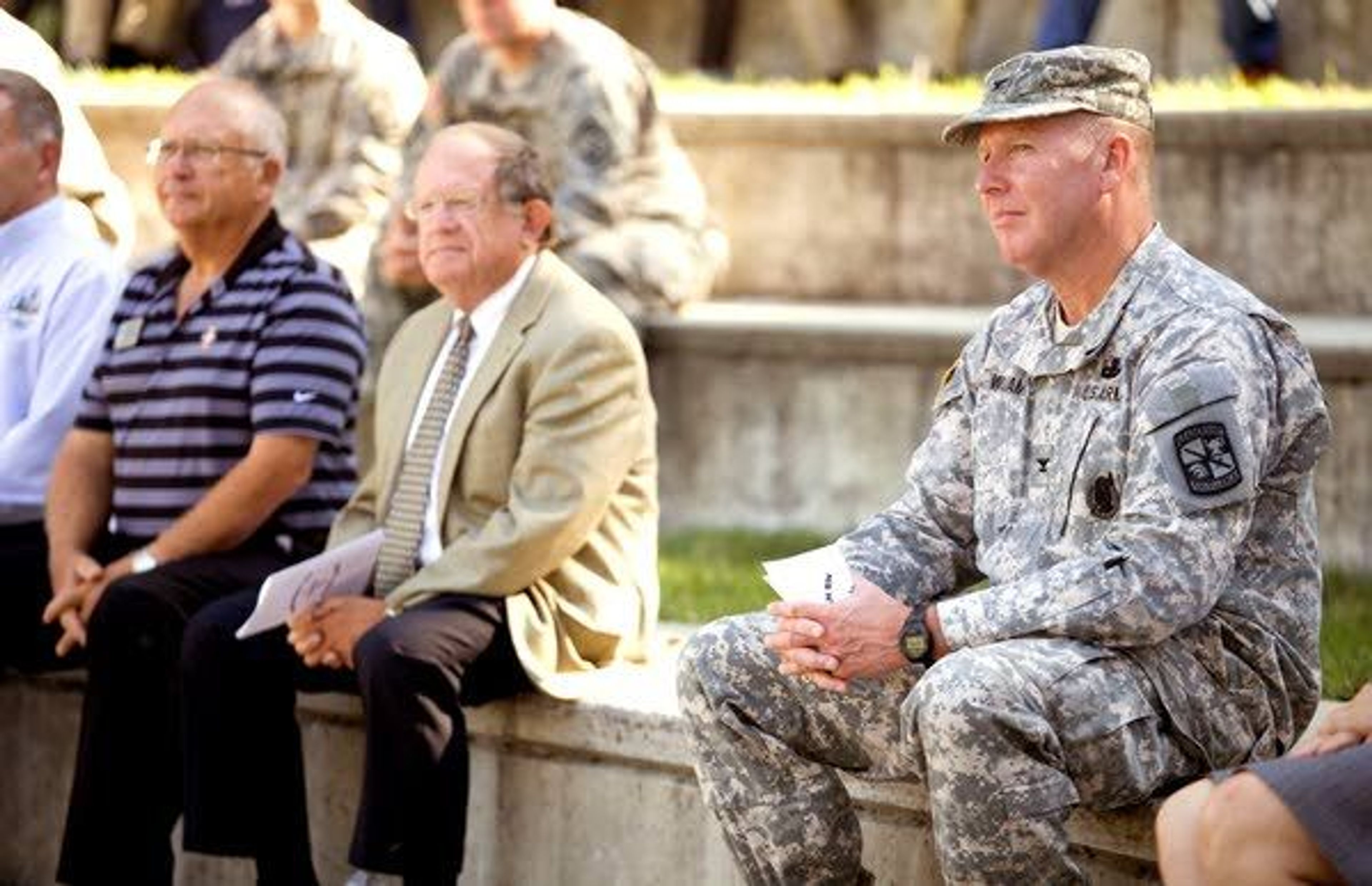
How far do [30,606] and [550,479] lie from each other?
1351 mm

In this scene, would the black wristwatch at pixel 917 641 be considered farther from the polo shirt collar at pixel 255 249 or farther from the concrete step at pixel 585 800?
the polo shirt collar at pixel 255 249

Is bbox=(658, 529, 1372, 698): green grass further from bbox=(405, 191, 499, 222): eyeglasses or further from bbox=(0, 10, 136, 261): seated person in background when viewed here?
bbox=(0, 10, 136, 261): seated person in background

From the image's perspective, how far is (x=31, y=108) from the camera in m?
6.67

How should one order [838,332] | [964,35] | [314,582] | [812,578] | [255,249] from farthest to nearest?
1. [964,35]
2. [838,332]
3. [255,249]
4. [314,582]
5. [812,578]

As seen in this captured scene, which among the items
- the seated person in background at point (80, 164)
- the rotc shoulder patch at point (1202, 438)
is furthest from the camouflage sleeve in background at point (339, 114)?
the rotc shoulder patch at point (1202, 438)

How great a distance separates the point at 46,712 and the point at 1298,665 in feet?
10.2

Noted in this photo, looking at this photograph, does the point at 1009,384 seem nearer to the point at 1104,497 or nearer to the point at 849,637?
the point at 1104,497

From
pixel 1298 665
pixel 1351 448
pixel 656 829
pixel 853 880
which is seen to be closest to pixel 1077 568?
pixel 1298 665

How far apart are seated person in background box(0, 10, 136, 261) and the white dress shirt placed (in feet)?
2.61

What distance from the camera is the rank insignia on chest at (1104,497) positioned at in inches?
181

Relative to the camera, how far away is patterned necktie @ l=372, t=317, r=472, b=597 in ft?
19.3

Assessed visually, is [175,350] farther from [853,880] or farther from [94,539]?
[853,880]

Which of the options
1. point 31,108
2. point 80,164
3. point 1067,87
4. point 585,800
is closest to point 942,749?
point 1067,87

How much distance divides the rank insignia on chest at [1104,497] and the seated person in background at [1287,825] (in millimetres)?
599
